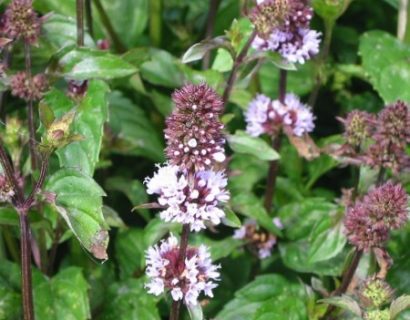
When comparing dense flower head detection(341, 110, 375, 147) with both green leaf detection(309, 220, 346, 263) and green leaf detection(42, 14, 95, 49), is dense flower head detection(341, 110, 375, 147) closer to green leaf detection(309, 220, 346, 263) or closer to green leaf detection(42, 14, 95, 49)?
green leaf detection(309, 220, 346, 263)

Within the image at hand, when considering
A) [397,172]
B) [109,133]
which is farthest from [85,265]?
[397,172]

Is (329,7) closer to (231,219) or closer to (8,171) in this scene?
(231,219)

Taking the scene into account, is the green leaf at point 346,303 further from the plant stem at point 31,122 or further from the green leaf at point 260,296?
the plant stem at point 31,122

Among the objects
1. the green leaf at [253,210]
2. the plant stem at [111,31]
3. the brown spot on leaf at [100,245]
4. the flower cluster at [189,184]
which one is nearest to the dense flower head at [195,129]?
the flower cluster at [189,184]

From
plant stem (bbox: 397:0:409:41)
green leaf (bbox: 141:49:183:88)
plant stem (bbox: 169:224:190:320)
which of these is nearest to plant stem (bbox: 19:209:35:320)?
plant stem (bbox: 169:224:190:320)

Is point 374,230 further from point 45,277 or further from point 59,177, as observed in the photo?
point 45,277

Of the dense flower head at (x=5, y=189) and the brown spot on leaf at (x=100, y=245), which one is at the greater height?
the dense flower head at (x=5, y=189)

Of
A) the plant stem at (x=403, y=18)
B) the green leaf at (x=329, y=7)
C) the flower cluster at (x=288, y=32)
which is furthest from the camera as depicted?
the plant stem at (x=403, y=18)
